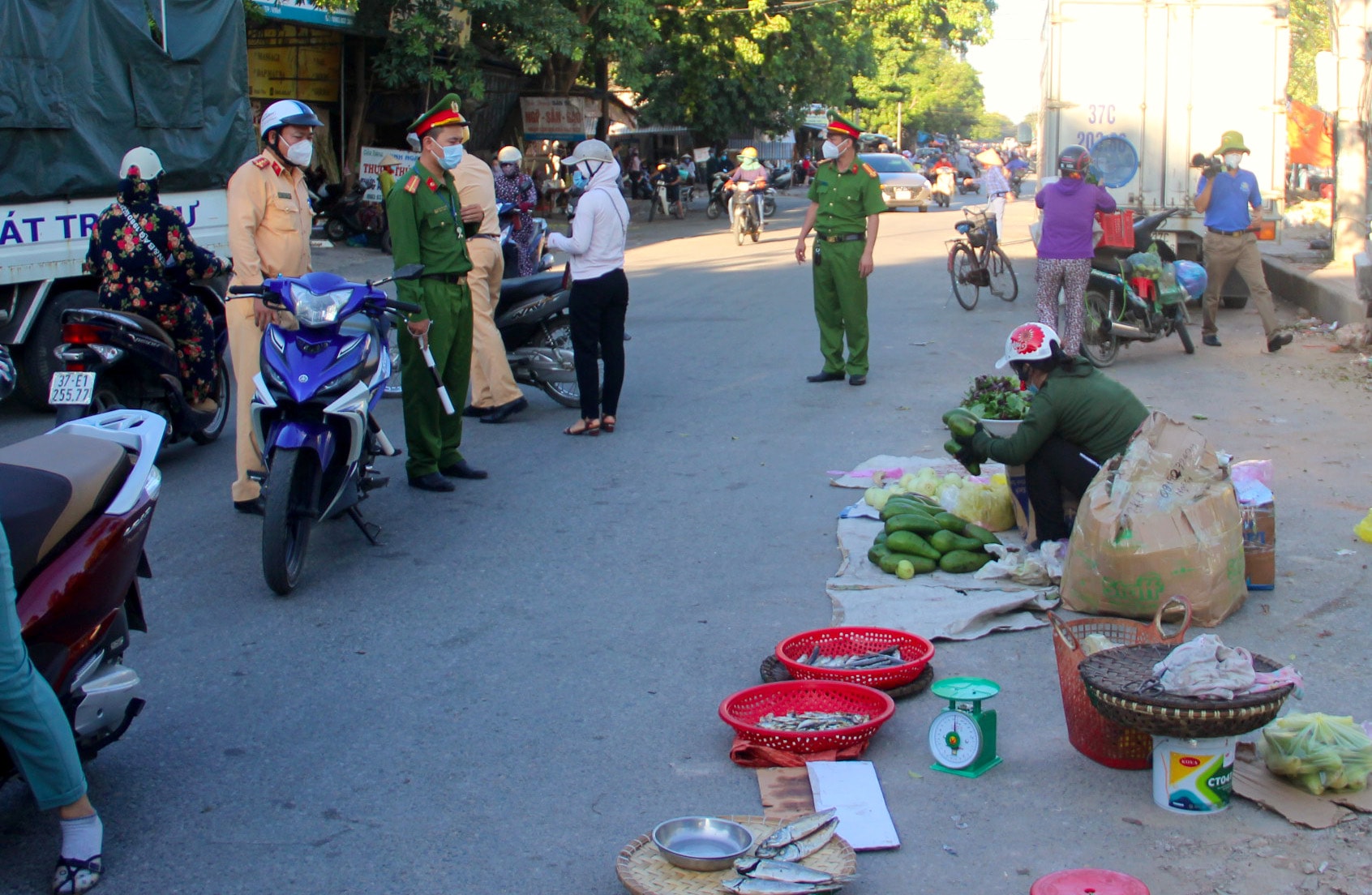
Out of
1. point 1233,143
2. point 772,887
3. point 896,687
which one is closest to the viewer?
point 772,887

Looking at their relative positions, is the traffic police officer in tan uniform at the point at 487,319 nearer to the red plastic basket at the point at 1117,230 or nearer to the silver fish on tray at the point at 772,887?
the red plastic basket at the point at 1117,230

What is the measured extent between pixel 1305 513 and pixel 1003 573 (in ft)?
6.63

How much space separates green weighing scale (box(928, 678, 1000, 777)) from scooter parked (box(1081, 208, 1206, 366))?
766 centimetres

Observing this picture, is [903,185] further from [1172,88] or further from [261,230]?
[261,230]

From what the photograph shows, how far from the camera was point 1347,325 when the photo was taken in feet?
38.5

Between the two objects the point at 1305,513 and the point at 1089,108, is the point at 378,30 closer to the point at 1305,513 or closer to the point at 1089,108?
the point at 1089,108

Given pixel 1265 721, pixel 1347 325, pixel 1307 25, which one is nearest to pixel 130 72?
pixel 1265 721

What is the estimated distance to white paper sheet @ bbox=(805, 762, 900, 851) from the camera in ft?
11.4

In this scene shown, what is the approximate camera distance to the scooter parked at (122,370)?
698 centimetres

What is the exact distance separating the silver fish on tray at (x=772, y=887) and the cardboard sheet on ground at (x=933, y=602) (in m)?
1.90

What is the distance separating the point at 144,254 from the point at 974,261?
9.37 metres

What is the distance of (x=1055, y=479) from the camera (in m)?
5.66

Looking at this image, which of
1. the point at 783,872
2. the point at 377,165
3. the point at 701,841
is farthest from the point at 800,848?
the point at 377,165

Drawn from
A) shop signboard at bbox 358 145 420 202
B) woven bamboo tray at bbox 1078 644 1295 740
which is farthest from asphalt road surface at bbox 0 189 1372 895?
shop signboard at bbox 358 145 420 202
